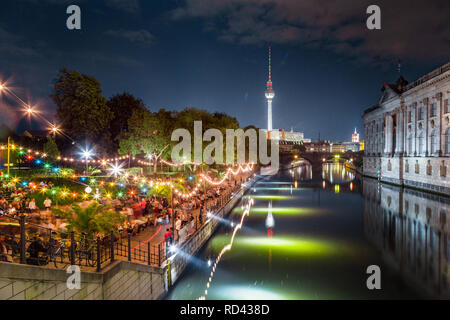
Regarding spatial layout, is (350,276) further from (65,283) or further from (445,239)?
(65,283)

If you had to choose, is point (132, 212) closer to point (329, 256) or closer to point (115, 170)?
point (115, 170)

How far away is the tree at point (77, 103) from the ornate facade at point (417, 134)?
50751mm

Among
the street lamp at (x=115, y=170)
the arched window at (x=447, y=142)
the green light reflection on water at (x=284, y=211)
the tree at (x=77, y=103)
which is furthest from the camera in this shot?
the tree at (x=77, y=103)

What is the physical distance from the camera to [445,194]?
42406mm

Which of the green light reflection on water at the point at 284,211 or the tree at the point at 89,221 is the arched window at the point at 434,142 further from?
the tree at the point at 89,221

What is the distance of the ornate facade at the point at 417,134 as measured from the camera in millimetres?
46188

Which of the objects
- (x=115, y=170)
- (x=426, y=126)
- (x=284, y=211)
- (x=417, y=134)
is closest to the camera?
(x=115, y=170)

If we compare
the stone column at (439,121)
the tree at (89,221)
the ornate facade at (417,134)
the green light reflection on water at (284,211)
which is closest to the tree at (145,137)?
the green light reflection on water at (284,211)

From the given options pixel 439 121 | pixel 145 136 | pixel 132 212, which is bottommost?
pixel 132 212

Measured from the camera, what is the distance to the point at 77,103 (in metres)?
48.5

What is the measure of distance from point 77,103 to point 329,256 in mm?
41918

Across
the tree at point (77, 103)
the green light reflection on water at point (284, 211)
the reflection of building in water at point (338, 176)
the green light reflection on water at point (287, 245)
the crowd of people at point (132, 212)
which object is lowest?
the green light reflection on water at point (287, 245)

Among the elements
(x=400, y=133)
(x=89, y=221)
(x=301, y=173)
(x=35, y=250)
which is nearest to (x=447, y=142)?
(x=400, y=133)
